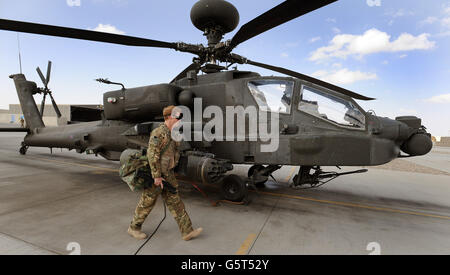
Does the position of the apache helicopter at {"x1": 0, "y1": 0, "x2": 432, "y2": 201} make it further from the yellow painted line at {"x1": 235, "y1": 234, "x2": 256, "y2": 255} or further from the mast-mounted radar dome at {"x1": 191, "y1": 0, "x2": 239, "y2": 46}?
the yellow painted line at {"x1": 235, "y1": 234, "x2": 256, "y2": 255}

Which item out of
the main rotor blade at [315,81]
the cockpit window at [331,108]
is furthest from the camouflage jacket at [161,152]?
the main rotor blade at [315,81]

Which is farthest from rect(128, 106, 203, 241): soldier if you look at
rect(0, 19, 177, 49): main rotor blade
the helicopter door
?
rect(0, 19, 177, 49): main rotor blade

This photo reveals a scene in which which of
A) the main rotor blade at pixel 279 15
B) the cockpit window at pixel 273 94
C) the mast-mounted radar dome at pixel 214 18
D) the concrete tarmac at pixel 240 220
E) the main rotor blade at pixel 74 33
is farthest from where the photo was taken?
the mast-mounted radar dome at pixel 214 18

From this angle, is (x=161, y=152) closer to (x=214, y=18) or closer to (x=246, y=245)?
(x=246, y=245)

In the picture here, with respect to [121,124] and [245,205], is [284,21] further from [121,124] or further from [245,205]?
[121,124]

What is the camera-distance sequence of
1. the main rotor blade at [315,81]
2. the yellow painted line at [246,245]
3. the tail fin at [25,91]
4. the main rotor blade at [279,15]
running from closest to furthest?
the yellow painted line at [246,245], the main rotor blade at [279,15], the main rotor blade at [315,81], the tail fin at [25,91]

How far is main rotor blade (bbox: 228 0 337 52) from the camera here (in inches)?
131

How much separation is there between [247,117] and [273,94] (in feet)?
2.45

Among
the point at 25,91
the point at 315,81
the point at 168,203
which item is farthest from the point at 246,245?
the point at 25,91

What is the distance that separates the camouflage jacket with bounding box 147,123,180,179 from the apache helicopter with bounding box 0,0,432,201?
1.20 metres

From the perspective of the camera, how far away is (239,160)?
4797 mm

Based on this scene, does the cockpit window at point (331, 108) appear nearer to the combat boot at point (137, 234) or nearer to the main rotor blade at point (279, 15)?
the main rotor blade at point (279, 15)

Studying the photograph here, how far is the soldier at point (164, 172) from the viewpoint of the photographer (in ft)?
9.52
